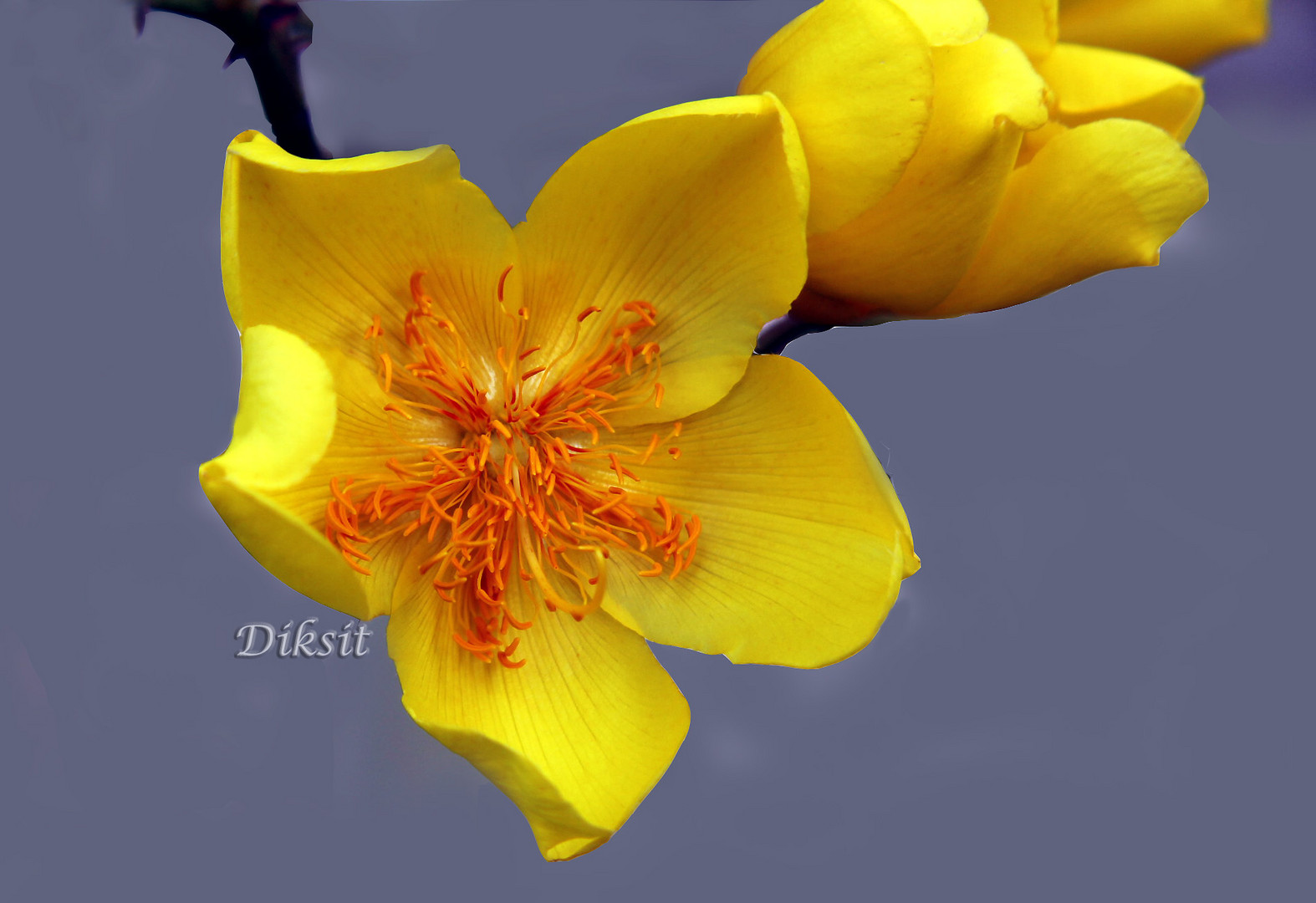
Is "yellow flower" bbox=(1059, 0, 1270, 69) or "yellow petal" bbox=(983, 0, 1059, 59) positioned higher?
"yellow petal" bbox=(983, 0, 1059, 59)

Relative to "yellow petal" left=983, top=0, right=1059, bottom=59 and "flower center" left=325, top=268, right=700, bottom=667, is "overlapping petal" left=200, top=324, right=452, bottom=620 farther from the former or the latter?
A: "yellow petal" left=983, top=0, right=1059, bottom=59

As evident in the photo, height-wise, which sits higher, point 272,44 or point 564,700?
point 272,44

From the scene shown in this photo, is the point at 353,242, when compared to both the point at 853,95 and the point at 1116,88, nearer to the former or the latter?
the point at 853,95

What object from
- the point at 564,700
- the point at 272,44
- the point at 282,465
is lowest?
the point at 564,700

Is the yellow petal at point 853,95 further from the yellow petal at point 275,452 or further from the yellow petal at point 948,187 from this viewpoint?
the yellow petal at point 275,452

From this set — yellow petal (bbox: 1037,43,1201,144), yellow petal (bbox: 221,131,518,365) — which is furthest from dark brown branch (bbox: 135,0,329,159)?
yellow petal (bbox: 1037,43,1201,144)

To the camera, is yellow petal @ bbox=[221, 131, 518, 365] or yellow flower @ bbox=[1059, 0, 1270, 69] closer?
yellow petal @ bbox=[221, 131, 518, 365]

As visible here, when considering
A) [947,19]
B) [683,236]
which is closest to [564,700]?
[683,236]
